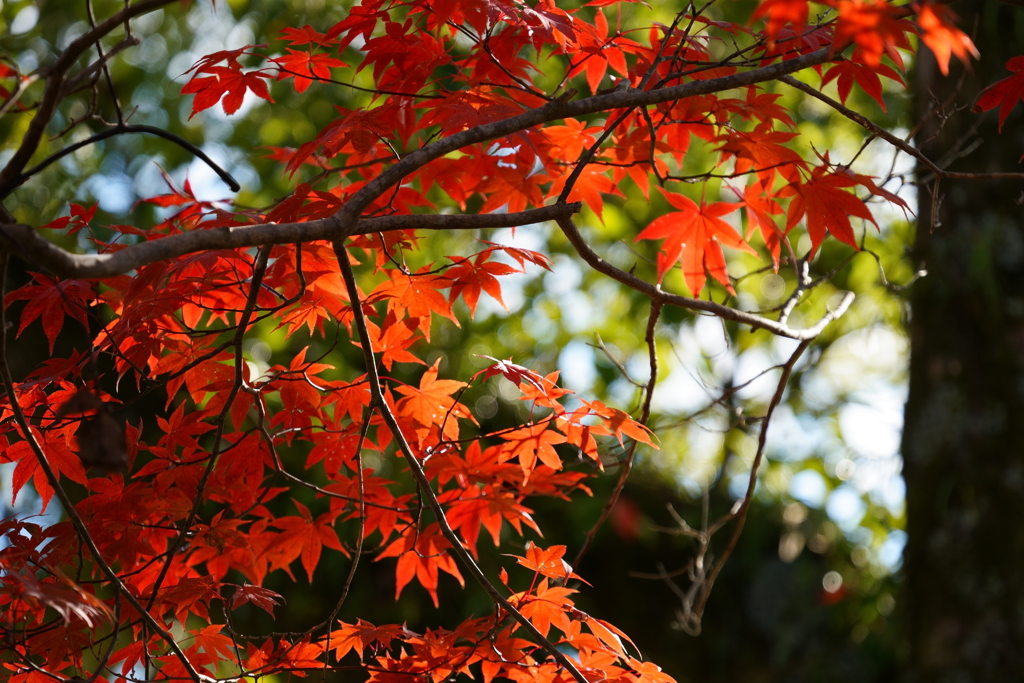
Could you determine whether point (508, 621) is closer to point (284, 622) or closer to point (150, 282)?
point (150, 282)

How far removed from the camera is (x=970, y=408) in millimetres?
2168

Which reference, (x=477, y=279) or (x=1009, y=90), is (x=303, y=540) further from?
(x=1009, y=90)

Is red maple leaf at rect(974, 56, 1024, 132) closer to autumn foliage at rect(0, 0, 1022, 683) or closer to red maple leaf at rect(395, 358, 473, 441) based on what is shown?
autumn foliage at rect(0, 0, 1022, 683)

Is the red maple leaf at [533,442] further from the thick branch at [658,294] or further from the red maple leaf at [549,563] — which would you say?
the thick branch at [658,294]

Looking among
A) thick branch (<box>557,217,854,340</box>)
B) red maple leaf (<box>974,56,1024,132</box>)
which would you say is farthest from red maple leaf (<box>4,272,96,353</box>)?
red maple leaf (<box>974,56,1024,132</box>)

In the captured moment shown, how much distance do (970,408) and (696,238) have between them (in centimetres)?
142

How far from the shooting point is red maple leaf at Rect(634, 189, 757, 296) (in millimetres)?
1238

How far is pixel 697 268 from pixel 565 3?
9.38 feet

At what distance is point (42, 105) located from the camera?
2.24 ft

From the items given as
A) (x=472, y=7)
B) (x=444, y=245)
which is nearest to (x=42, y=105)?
(x=472, y=7)

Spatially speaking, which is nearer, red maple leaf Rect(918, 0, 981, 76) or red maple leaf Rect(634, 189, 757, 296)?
red maple leaf Rect(918, 0, 981, 76)

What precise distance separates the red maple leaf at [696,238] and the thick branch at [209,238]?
0.35 meters

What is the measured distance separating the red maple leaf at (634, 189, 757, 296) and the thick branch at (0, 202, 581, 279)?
0.35m

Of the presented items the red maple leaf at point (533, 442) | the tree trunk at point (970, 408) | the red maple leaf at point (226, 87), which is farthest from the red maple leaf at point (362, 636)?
the tree trunk at point (970, 408)
